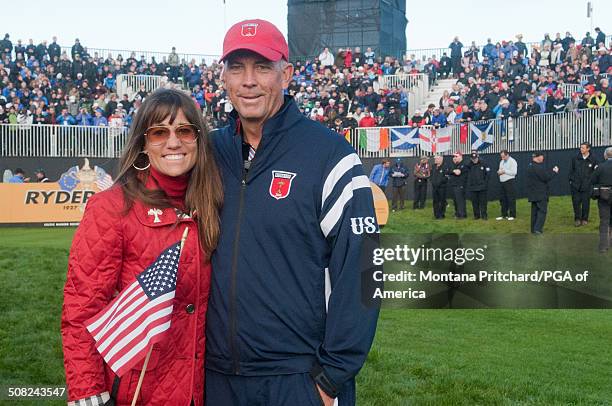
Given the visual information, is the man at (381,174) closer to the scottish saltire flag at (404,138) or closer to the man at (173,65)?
the scottish saltire flag at (404,138)

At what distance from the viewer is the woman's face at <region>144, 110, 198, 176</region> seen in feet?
9.70

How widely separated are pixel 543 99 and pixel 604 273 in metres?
13.7

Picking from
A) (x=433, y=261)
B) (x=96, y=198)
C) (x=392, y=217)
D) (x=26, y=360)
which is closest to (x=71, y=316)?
(x=96, y=198)

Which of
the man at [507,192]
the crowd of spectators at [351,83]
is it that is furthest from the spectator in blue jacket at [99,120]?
the man at [507,192]

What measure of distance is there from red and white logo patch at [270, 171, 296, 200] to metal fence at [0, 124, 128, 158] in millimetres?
23450

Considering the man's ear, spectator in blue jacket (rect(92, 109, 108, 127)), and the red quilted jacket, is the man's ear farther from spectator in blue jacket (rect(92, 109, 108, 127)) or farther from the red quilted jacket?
spectator in blue jacket (rect(92, 109, 108, 127))

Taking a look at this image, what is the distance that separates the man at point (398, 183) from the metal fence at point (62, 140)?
9451 mm

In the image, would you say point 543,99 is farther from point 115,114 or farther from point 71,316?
point 71,316

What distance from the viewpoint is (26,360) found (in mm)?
7090

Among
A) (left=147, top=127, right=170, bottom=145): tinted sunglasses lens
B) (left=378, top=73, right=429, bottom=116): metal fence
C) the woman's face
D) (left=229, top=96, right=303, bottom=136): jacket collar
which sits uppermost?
(left=378, top=73, right=429, bottom=116): metal fence

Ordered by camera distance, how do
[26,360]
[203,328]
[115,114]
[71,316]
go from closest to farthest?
[71,316]
[203,328]
[26,360]
[115,114]

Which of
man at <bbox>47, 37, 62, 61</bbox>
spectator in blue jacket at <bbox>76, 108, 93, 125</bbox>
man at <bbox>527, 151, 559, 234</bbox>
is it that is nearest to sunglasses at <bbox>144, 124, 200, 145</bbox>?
man at <bbox>527, 151, 559, 234</bbox>

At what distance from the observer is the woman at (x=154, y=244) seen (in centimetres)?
277

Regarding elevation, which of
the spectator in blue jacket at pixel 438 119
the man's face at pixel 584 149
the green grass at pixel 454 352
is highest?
the spectator in blue jacket at pixel 438 119
